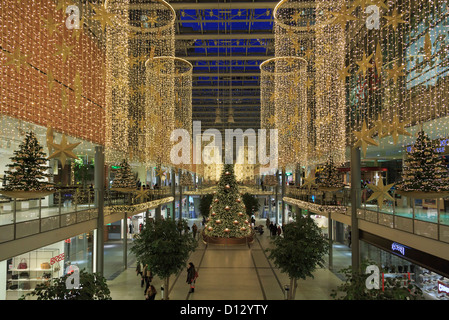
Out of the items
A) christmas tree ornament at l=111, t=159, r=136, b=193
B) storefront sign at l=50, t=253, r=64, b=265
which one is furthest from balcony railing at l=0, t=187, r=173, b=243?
storefront sign at l=50, t=253, r=64, b=265

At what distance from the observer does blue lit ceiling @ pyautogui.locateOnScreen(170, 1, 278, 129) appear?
43.5 feet

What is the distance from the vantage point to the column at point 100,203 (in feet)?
38.5

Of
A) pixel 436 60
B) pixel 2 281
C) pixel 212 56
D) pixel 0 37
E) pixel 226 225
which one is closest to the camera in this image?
pixel 0 37

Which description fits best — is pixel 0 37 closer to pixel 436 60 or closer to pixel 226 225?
pixel 436 60

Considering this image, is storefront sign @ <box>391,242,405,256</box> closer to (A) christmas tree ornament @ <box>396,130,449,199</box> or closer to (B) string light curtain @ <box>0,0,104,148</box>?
(A) christmas tree ornament @ <box>396,130,449,199</box>

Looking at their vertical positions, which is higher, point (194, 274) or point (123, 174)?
point (123, 174)

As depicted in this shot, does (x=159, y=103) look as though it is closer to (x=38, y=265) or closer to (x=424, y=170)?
(x=38, y=265)

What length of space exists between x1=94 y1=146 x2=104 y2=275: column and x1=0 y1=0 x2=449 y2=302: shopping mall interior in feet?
0.20

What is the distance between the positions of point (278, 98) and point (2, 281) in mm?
12245

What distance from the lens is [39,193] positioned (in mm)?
5969

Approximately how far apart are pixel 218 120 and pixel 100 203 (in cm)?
823

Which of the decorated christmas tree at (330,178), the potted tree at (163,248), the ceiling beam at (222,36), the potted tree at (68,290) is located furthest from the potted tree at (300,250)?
the ceiling beam at (222,36)
